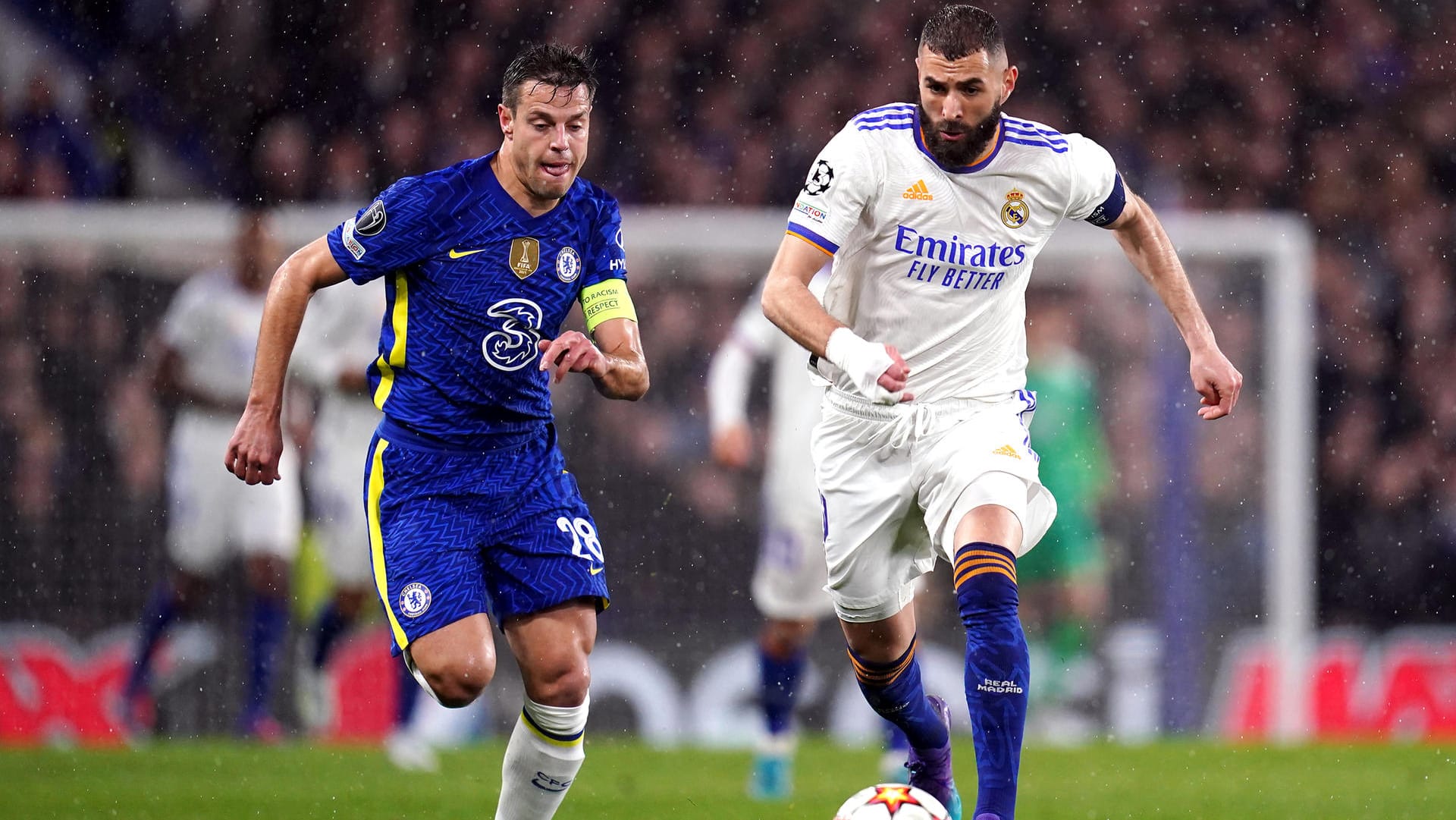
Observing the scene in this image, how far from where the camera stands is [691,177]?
14.5m

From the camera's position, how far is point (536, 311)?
5113 mm

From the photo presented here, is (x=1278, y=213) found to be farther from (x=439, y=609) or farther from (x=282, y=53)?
(x=439, y=609)

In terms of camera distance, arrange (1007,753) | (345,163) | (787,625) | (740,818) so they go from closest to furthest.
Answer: (1007,753), (740,818), (787,625), (345,163)

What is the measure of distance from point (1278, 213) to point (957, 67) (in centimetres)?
1047

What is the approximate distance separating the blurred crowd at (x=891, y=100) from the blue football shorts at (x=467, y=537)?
27.8 ft

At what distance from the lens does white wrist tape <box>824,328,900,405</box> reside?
4.50m

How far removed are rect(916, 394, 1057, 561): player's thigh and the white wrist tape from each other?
58cm

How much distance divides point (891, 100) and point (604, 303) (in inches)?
404

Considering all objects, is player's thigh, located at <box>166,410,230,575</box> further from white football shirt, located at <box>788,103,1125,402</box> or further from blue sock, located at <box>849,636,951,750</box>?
white football shirt, located at <box>788,103,1125,402</box>

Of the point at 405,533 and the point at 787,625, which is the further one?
the point at 787,625

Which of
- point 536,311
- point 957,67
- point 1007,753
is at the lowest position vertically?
point 1007,753

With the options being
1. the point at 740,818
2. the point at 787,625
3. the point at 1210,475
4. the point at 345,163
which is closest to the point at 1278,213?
the point at 1210,475

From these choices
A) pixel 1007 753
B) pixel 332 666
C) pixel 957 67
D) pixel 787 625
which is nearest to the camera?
pixel 1007 753

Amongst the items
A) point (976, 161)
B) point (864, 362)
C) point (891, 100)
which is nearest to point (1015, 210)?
point (976, 161)
